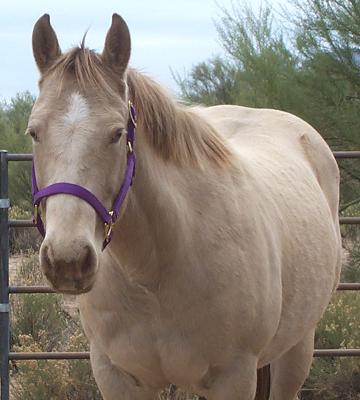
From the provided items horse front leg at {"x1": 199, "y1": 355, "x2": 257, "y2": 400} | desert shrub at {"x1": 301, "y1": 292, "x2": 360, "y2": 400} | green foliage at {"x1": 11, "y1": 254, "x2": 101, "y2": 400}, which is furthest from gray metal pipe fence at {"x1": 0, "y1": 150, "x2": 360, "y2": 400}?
horse front leg at {"x1": 199, "y1": 355, "x2": 257, "y2": 400}

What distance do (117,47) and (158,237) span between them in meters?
0.66

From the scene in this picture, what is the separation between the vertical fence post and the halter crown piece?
1.91 meters

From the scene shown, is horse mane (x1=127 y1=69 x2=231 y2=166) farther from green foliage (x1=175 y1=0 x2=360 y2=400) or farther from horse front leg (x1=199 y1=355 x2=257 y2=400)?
green foliage (x1=175 y1=0 x2=360 y2=400)

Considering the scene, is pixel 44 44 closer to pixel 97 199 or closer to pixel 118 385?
pixel 97 199

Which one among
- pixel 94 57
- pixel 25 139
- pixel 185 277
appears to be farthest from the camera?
pixel 25 139

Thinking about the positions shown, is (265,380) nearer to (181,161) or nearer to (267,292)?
(267,292)

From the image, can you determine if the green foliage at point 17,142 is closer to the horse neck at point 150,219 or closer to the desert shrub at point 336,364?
the desert shrub at point 336,364

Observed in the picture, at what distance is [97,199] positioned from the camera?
8.06 ft

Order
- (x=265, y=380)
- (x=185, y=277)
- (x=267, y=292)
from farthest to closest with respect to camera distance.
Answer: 1. (x=265, y=380)
2. (x=267, y=292)
3. (x=185, y=277)

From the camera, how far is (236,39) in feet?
39.0

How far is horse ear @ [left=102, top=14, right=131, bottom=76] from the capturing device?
2.61 metres

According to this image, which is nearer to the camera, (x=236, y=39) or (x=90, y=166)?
(x=90, y=166)

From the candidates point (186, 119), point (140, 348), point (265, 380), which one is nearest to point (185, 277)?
point (140, 348)

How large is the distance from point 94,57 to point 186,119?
0.50 m
